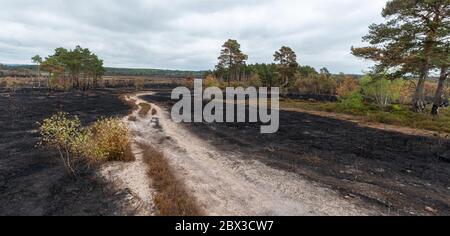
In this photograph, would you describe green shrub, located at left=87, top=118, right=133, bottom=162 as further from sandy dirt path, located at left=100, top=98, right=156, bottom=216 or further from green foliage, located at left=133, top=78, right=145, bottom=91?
green foliage, located at left=133, top=78, right=145, bottom=91

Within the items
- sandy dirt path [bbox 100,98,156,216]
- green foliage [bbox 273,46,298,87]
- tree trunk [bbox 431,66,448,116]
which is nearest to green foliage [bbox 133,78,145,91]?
green foliage [bbox 273,46,298,87]

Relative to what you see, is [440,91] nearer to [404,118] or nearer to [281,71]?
[404,118]

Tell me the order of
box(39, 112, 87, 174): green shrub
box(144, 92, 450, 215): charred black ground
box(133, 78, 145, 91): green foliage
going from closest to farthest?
box(144, 92, 450, 215): charred black ground
box(39, 112, 87, 174): green shrub
box(133, 78, 145, 91): green foliage

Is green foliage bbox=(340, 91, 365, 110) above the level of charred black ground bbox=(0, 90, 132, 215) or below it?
above

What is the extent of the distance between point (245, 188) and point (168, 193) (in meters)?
2.73

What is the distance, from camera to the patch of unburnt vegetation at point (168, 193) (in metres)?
8.27

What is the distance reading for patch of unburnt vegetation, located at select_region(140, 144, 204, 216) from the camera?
8273mm

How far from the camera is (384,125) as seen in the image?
2559 cm

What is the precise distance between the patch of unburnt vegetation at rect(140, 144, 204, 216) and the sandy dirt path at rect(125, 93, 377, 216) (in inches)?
13.5

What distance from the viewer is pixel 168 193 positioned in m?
9.52

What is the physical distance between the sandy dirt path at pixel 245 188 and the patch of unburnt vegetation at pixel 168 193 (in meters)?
0.34

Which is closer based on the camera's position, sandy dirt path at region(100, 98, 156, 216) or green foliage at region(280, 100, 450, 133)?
sandy dirt path at region(100, 98, 156, 216)
